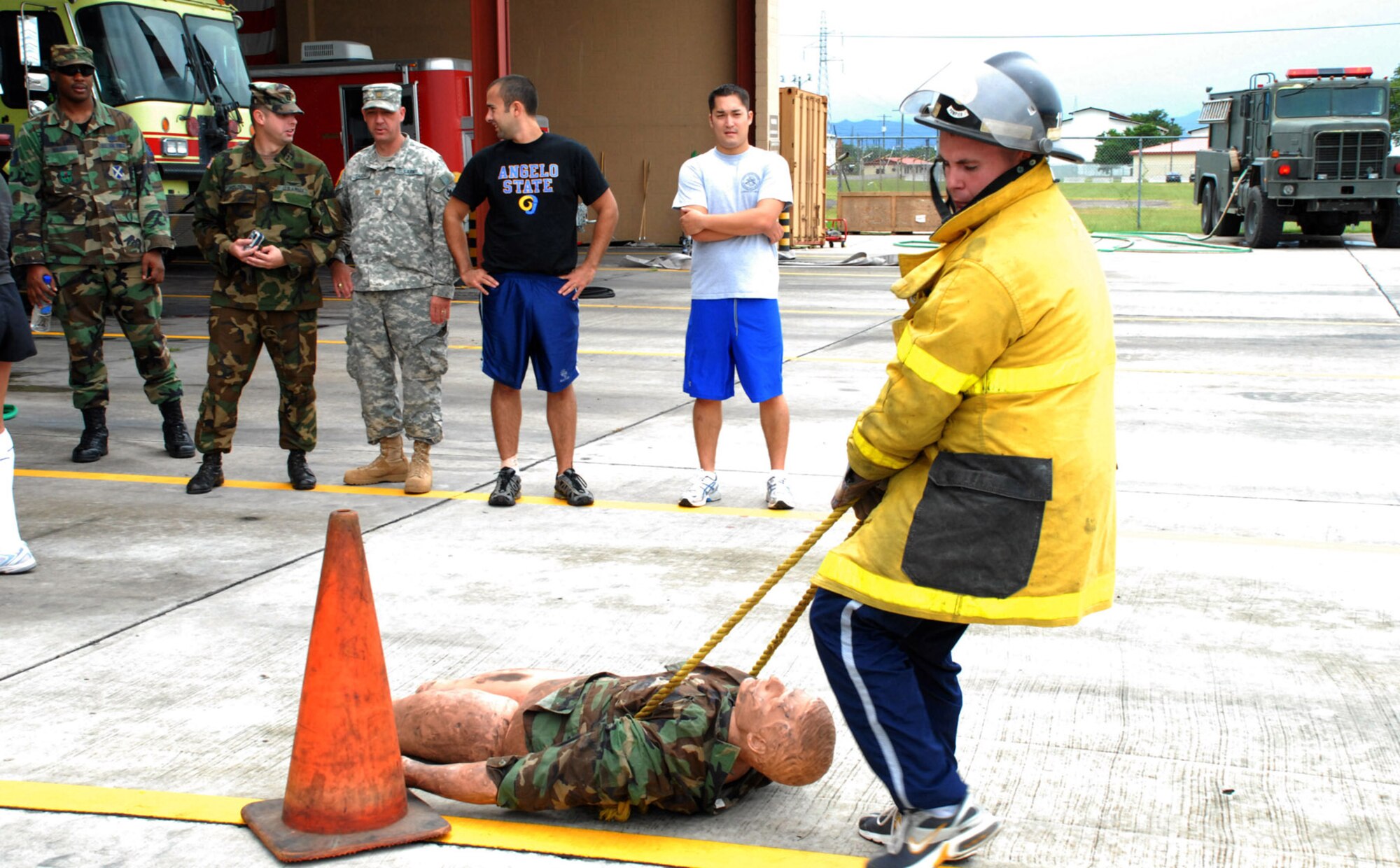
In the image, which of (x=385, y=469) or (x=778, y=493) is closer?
(x=778, y=493)

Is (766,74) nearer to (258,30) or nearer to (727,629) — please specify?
(258,30)

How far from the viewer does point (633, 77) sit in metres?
25.8

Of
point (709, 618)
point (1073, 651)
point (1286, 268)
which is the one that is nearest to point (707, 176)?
point (709, 618)

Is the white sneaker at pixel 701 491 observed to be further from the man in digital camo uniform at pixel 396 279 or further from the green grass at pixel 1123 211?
the green grass at pixel 1123 211

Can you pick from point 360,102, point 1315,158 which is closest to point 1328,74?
point 1315,158

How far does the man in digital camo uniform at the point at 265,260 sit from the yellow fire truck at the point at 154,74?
8.76 metres

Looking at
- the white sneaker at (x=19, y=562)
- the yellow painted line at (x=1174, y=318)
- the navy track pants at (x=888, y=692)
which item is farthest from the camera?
the yellow painted line at (x=1174, y=318)

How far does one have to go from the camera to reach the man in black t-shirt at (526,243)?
21.4 feet

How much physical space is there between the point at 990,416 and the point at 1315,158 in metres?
23.8

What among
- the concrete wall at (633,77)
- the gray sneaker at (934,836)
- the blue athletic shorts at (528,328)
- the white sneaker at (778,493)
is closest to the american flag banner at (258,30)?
the concrete wall at (633,77)

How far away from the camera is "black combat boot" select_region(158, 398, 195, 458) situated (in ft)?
25.6

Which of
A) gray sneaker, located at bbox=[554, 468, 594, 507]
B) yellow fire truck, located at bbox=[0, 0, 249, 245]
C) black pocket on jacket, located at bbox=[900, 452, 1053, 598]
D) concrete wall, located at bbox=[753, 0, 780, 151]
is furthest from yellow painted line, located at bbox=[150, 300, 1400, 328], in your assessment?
black pocket on jacket, located at bbox=[900, 452, 1053, 598]

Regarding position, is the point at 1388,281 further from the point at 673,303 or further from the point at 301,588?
the point at 301,588

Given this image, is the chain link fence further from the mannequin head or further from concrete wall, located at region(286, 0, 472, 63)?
the mannequin head
